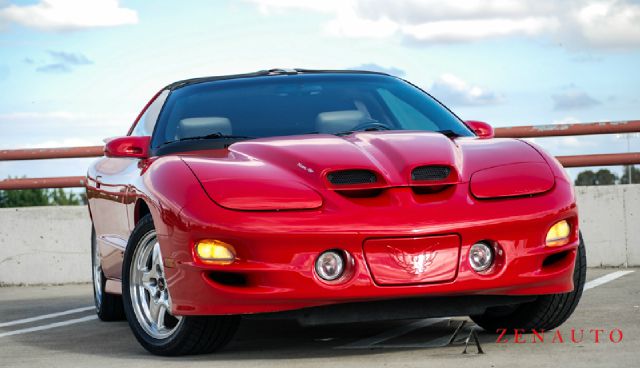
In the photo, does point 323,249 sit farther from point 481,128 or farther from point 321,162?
point 481,128

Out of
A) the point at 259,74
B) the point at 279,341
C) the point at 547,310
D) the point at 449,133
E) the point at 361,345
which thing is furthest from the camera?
the point at 259,74

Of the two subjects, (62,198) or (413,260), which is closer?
(413,260)

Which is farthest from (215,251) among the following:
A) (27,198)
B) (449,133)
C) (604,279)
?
(27,198)

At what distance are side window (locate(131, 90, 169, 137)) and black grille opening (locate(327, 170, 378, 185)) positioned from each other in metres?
1.96

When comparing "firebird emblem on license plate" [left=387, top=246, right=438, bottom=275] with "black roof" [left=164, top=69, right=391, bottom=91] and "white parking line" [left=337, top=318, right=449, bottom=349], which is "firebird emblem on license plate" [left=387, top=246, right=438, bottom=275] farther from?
"black roof" [left=164, top=69, right=391, bottom=91]

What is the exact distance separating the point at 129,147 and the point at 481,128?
196 cm

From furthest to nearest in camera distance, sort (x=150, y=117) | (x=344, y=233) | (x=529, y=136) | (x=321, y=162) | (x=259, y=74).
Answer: (x=529, y=136), (x=150, y=117), (x=259, y=74), (x=321, y=162), (x=344, y=233)

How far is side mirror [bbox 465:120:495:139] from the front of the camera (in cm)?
659

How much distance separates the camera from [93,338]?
6852mm

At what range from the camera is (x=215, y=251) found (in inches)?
201

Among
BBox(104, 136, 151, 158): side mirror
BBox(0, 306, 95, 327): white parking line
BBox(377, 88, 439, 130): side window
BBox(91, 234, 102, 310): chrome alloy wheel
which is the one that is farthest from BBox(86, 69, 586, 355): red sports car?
BBox(0, 306, 95, 327): white parking line

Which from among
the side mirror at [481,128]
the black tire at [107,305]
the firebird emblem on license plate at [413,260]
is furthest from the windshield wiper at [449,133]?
the black tire at [107,305]

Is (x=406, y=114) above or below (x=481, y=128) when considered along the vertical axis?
above

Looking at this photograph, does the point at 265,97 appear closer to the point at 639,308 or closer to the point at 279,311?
the point at 279,311
